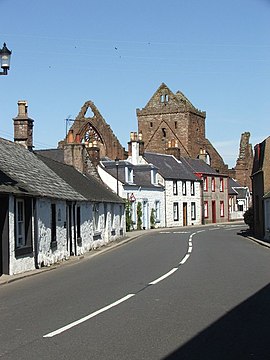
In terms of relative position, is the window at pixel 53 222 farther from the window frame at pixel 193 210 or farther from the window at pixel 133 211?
the window frame at pixel 193 210

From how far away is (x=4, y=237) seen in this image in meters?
19.5

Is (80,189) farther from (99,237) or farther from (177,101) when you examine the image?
(177,101)

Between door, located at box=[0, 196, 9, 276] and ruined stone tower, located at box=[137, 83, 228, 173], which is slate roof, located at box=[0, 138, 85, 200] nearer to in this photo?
door, located at box=[0, 196, 9, 276]

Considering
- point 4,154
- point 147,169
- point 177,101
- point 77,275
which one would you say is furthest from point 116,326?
point 177,101

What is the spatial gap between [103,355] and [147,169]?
55.5m

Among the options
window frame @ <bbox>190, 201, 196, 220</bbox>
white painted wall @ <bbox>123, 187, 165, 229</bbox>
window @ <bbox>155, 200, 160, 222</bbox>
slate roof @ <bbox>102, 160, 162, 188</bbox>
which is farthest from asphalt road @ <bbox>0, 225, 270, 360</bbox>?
window frame @ <bbox>190, 201, 196, 220</bbox>

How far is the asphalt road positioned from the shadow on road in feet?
0.04

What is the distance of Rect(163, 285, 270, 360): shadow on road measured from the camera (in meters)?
7.93

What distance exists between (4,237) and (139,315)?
9405mm

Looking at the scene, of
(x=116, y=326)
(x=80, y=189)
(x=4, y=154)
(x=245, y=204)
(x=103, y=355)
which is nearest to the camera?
(x=103, y=355)

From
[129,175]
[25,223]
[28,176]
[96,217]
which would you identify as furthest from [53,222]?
[129,175]

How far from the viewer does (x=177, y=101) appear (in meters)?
101

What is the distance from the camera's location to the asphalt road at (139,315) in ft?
27.3

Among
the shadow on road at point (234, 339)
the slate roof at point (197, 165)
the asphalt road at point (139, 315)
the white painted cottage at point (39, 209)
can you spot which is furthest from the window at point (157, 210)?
the shadow on road at point (234, 339)
